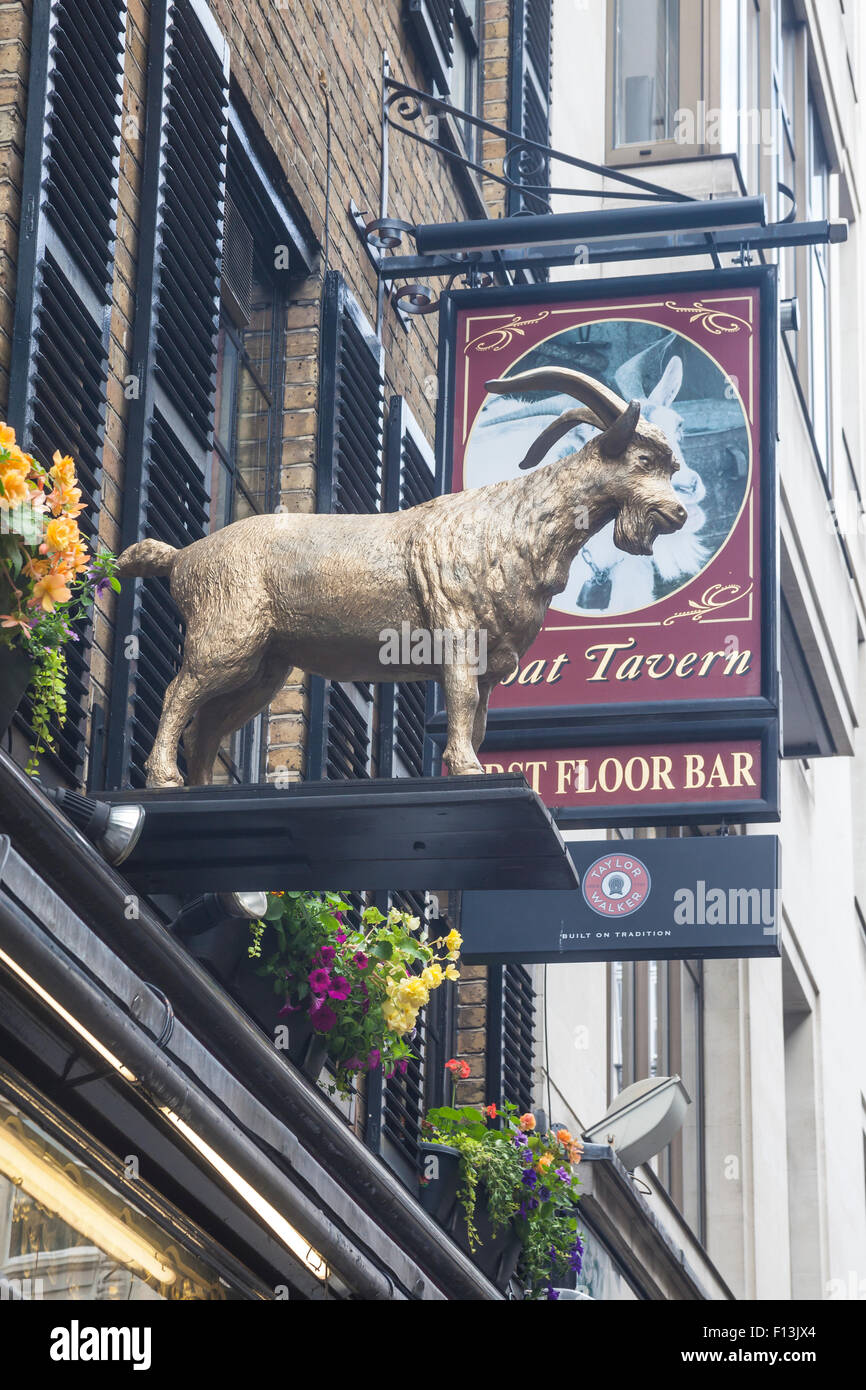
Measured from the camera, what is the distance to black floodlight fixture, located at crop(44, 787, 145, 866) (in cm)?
659

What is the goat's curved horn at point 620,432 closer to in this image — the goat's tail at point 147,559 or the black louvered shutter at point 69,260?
the goat's tail at point 147,559

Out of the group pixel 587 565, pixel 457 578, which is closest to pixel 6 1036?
pixel 457 578

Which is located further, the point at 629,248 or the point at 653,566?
the point at 629,248

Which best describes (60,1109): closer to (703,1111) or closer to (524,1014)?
(524,1014)

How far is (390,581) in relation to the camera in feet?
23.6

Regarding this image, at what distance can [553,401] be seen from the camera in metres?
10.2

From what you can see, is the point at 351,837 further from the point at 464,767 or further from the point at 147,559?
the point at 147,559

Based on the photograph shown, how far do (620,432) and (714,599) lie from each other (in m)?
2.23

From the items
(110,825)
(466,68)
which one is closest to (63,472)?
(110,825)

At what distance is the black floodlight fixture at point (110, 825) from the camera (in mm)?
6590

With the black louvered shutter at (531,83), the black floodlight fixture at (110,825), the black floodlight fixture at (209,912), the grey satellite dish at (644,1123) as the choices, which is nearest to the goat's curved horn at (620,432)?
the black floodlight fixture at (209,912)

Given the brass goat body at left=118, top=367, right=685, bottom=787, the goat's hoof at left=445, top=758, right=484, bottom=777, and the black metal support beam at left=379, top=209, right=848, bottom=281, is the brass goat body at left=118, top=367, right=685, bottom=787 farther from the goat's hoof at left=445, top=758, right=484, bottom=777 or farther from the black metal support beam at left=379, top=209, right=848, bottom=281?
the black metal support beam at left=379, top=209, right=848, bottom=281

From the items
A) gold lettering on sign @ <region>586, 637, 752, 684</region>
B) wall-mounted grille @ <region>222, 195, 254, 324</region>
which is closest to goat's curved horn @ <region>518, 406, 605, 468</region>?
gold lettering on sign @ <region>586, 637, 752, 684</region>
